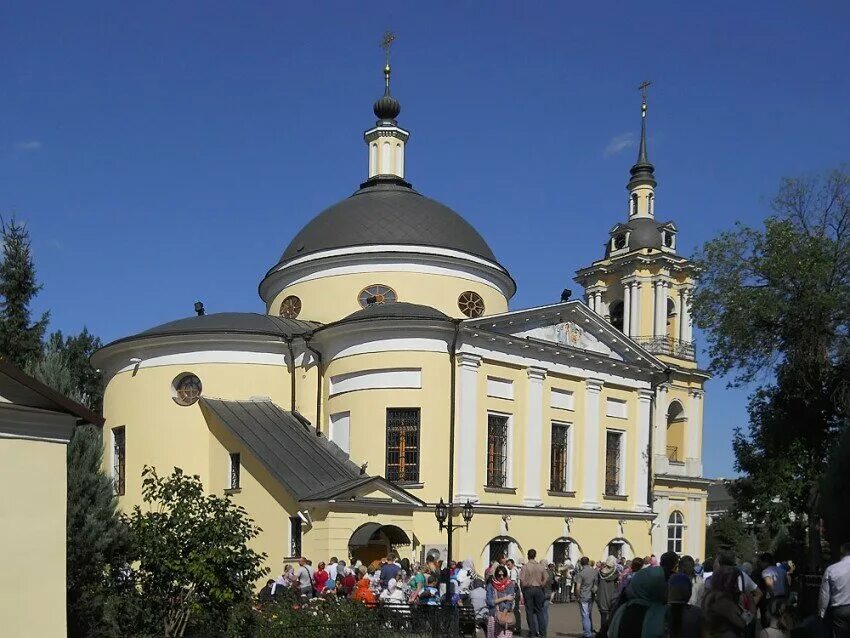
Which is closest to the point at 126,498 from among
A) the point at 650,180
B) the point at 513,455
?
the point at 513,455

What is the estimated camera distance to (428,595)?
1883 centimetres

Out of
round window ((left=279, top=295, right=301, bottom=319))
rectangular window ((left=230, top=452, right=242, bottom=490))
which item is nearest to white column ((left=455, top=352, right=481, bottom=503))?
rectangular window ((left=230, top=452, right=242, bottom=490))

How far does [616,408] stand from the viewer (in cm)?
3478

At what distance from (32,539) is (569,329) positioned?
22.4 m

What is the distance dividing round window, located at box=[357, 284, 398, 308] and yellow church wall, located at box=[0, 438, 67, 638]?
66.7 feet

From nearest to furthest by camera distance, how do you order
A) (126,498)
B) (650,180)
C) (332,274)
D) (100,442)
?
(100,442) < (126,498) < (332,274) < (650,180)

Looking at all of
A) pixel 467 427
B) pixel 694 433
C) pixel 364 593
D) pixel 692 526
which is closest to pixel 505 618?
pixel 364 593

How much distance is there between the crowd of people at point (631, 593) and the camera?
796 centimetres

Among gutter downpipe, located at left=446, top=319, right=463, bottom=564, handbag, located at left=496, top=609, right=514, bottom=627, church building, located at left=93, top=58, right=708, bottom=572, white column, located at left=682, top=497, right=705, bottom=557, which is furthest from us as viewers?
white column, located at left=682, top=497, right=705, bottom=557

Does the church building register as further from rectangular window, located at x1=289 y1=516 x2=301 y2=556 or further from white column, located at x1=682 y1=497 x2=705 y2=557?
white column, located at x1=682 y1=497 x2=705 y2=557

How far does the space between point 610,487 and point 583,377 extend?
3.99m

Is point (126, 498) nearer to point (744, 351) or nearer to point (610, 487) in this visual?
point (610, 487)

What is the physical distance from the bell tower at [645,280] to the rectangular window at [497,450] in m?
14.7

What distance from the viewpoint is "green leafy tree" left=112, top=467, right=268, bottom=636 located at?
48.0 ft
